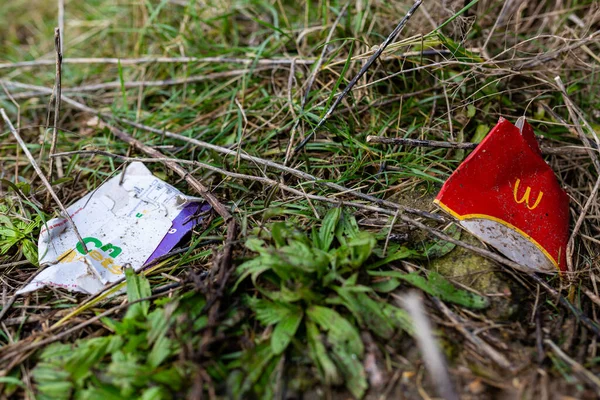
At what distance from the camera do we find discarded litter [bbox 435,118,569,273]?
58.9 inches

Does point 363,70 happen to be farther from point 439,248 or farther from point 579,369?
point 579,369

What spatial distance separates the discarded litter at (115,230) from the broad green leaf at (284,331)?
55 centimetres

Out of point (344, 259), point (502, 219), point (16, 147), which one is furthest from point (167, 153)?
point (502, 219)

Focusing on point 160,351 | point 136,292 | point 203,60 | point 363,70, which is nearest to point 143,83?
point 203,60

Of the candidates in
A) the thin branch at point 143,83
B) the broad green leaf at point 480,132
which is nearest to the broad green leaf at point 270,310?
the broad green leaf at point 480,132

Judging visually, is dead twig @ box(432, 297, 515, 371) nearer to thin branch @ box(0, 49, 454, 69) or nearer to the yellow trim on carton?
the yellow trim on carton

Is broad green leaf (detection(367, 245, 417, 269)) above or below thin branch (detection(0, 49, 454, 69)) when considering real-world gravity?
Result: below

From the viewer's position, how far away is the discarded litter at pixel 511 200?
1.50m

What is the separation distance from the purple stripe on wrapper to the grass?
Answer: 51mm

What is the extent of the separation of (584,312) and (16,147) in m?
2.36

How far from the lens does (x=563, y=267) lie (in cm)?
156

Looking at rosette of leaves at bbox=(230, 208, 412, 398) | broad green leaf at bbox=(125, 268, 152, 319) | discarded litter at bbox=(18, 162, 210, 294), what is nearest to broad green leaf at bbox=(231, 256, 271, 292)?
rosette of leaves at bbox=(230, 208, 412, 398)

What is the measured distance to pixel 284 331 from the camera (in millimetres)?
1277

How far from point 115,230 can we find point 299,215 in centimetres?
67
